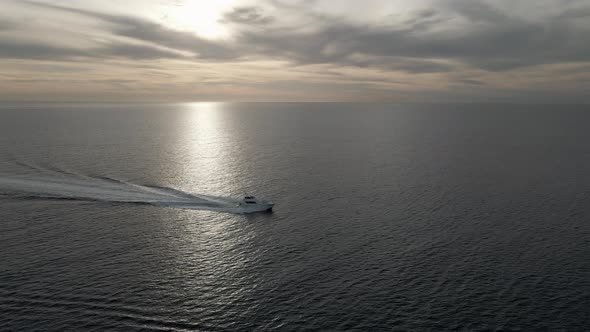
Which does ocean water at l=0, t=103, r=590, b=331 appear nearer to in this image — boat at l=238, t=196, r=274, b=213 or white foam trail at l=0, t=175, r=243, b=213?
white foam trail at l=0, t=175, r=243, b=213

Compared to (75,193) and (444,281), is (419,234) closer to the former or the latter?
(444,281)

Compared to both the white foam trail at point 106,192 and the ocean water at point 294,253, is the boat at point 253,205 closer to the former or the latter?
the white foam trail at point 106,192

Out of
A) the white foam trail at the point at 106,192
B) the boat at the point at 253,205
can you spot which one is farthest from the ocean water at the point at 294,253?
the boat at the point at 253,205

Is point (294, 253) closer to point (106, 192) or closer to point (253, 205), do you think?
point (253, 205)

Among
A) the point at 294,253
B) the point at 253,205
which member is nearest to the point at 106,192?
the point at 253,205

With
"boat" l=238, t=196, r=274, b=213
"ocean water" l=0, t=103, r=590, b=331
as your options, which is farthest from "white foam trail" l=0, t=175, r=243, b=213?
"boat" l=238, t=196, r=274, b=213
